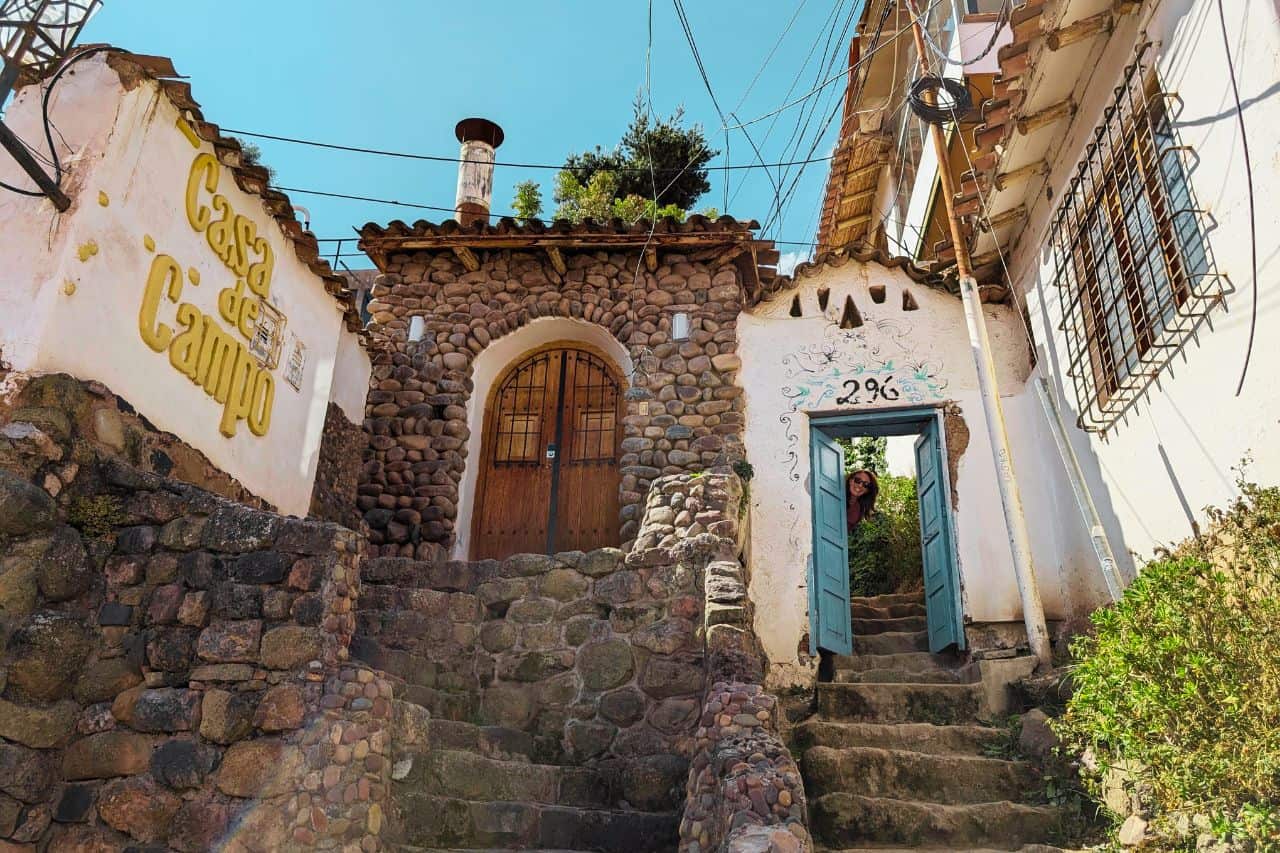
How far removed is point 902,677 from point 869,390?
2560 millimetres

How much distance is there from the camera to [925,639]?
786 centimetres

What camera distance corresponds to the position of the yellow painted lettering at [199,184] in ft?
18.8

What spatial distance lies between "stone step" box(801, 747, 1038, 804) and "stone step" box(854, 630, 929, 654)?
223 centimetres

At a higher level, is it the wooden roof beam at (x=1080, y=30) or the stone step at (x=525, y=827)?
the wooden roof beam at (x=1080, y=30)

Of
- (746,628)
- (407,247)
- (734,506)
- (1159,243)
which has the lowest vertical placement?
(746,628)

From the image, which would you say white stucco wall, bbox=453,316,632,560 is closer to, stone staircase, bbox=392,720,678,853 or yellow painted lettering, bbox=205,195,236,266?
yellow painted lettering, bbox=205,195,236,266

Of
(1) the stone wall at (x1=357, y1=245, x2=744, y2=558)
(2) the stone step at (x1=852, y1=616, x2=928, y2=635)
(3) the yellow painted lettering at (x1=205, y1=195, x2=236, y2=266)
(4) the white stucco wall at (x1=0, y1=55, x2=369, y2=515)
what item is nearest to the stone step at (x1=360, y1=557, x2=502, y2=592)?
(4) the white stucco wall at (x1=0, y1=55, x2=369, y2=515)

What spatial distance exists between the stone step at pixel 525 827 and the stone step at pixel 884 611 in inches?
172

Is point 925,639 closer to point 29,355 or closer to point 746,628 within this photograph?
point 746,628

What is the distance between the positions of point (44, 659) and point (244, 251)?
308 cm

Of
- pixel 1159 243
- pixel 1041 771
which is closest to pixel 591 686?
pixel 1041 771

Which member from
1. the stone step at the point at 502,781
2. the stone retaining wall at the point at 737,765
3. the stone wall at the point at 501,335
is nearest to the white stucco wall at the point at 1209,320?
the stone retaining wall at the point at 737,765

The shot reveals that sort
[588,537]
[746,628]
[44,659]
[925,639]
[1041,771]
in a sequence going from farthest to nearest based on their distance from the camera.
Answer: [588,537] → [925,639] → [746,628] → [1041,771] → [44,659]

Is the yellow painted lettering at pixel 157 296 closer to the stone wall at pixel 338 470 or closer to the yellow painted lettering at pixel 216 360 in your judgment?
the yellow painted lettering at pixel 216 360
